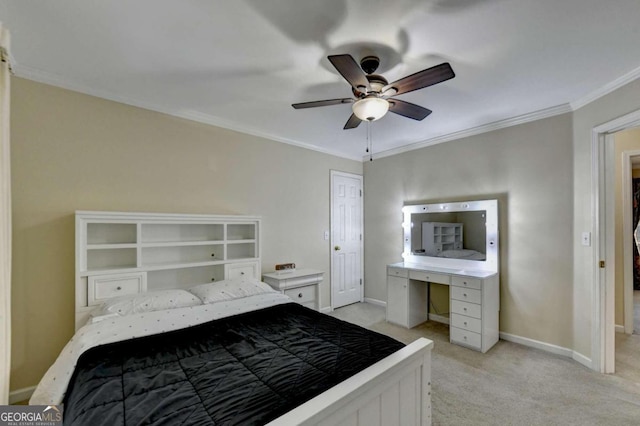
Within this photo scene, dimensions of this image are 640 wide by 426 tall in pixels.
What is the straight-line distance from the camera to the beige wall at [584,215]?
8.44 feet

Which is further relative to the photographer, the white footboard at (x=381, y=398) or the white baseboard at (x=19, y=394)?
the white baseboard at (x=19, y=394)

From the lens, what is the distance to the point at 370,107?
1.97m

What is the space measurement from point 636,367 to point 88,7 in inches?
200

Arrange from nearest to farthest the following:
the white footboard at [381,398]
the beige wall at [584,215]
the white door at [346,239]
→ the white footboard at [381,398], the beige wall at [584,215], the white door at [346,239]

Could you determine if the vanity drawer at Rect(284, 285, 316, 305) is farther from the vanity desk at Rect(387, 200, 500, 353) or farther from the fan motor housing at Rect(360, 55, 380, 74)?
the fan motor housing at Rect(360, 55, 380, 74)

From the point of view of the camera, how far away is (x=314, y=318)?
212cm

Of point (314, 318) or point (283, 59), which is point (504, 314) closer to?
point (314, 318)

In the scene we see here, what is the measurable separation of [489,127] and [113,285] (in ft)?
14.0

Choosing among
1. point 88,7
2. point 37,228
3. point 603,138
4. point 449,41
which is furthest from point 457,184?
point 37,228

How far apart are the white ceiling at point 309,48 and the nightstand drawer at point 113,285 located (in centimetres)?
163

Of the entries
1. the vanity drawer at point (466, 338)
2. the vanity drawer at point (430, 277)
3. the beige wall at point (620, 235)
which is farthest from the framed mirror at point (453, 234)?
the beige wall at point (620, 235)

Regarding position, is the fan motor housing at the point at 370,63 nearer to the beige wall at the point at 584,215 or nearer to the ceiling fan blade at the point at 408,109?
the ceiling fan blade at the point at 408,109

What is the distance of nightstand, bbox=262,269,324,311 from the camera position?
3244 millimetres

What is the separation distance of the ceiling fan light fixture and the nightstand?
2.06m
